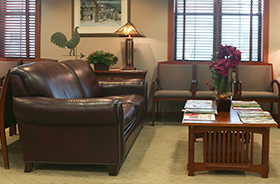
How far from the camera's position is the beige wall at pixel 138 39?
5305 millimetres

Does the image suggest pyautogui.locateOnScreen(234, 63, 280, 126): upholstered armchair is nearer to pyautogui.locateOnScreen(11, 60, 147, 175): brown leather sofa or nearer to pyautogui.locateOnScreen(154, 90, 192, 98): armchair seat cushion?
pyautogui.locateOnScreen(154, 90, 192, 98): armchair seat cushion

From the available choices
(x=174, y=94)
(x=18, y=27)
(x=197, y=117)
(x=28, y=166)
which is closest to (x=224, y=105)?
(x=197, y=117)

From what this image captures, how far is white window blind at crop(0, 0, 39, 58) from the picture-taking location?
551cm

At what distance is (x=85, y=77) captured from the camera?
12.7ft

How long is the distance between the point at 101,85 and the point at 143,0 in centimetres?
181

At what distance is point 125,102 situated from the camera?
140 inches

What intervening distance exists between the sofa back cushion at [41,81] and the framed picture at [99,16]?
230 centimetres

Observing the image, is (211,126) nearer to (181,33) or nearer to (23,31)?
(181,33)

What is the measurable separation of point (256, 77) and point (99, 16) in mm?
2730

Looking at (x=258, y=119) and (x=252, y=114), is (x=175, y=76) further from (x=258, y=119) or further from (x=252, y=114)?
(x=258, y=119)

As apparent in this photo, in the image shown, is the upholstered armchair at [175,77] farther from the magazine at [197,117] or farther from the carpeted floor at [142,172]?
the magazine at [197,117]

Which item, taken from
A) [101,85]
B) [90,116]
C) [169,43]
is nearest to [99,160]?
[90,116]

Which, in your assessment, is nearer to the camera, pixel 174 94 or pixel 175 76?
pixel 174 94

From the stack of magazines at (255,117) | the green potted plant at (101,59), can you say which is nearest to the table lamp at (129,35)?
the green potted plant at (101,59)
